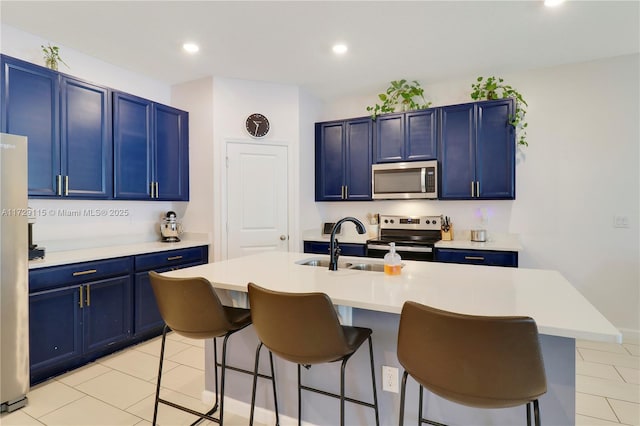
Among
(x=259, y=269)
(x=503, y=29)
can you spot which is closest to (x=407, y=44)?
(x=503, y=29)

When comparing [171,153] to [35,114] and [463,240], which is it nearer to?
[35,114]

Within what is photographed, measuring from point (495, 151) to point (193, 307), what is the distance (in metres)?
3.18

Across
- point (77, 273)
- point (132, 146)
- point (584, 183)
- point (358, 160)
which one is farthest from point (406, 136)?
point (77, 273)

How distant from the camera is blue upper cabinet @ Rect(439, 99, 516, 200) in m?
3.42

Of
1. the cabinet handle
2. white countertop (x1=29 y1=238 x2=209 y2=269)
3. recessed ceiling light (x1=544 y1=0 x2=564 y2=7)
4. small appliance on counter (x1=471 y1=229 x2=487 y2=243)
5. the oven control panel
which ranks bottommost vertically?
the cabinet handle

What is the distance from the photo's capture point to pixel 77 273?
2.66 meters

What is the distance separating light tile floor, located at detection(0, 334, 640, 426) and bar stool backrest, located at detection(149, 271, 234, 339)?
756mm

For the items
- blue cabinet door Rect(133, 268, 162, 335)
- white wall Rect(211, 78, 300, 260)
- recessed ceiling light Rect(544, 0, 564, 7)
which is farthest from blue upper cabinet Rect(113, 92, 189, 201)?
recessed ceiling light Rect(544, 0, 564, 7)

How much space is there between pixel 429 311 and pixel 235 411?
160 cm

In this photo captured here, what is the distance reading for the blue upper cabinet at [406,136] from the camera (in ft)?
12.2

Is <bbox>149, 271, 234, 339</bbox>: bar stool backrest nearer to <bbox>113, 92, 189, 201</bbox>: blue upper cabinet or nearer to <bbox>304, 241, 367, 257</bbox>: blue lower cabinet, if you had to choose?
<bbox>113, 92, 189, 201</bbox>: blue upper cabinet

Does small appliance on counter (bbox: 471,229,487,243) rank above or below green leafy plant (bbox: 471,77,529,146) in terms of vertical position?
below

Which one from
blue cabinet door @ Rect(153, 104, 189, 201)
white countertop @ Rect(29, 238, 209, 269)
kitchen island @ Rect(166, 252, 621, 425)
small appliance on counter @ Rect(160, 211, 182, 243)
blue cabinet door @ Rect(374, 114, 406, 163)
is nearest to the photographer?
kitchen island @ Rect(166, 252, 621, 425)

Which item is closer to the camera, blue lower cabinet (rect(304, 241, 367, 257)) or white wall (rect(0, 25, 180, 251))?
white wall (rect(0, 25, 180, 251))
